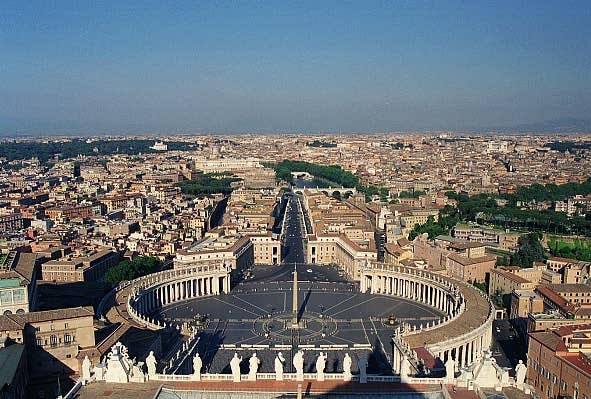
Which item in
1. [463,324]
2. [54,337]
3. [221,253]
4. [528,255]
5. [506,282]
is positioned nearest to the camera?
[54,337]

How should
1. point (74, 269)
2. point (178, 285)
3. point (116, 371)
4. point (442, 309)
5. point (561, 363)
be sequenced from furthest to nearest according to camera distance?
point (178, 285), point (74, 269), point (442, 309), point (561, 363), point (116, 371)

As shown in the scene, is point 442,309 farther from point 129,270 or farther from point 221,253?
point 129,270

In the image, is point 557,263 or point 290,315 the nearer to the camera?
point 290,315

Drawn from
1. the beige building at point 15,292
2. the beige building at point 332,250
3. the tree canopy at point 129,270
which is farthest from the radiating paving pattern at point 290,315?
the beige building at point 15,292

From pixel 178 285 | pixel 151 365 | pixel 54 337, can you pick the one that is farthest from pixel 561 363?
pixel 178 285

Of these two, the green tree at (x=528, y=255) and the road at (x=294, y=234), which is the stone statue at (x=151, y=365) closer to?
the road at (x=294, y=234)

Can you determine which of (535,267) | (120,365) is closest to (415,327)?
(535,267)

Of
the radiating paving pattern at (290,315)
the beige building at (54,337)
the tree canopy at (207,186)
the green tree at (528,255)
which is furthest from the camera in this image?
the tree canopy at (207,186)

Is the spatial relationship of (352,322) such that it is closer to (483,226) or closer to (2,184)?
(483,226)
